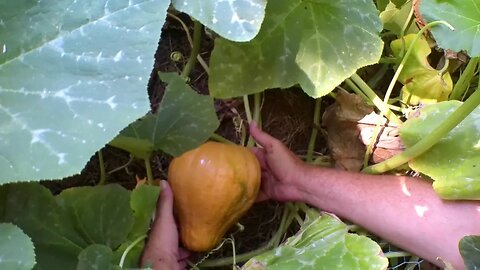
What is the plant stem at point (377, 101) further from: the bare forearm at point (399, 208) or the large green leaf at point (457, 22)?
the large green leaf at point (457, 22)

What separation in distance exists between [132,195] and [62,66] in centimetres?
38

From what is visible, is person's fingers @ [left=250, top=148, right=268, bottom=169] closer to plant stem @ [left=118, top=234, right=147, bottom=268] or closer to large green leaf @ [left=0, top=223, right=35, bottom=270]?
plant stem @ [left=118, top=234, right=147, bottom=268]

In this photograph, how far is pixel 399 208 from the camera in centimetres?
123

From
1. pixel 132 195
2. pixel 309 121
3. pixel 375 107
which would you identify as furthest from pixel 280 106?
pixel 132 195

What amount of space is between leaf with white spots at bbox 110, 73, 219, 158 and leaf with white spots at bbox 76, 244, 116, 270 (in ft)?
0.72

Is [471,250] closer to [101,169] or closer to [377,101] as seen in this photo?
[377,101]

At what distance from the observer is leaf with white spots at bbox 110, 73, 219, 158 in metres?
1.20

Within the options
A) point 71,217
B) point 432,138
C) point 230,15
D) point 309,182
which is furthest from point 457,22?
point 71,217

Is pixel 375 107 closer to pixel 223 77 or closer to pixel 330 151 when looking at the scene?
pixel 330 151

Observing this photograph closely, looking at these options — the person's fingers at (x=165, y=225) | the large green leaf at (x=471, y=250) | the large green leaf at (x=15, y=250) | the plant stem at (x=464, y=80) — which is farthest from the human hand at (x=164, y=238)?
the plant stem at (x=464, y=80)

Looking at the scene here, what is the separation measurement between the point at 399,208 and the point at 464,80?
300mm

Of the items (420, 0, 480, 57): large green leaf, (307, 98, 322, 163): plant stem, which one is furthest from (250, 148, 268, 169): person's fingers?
(420, 0, 480, 57): large green leaf

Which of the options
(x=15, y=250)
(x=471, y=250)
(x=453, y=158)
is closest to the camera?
(x=15, y=250)

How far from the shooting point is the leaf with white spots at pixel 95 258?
1.02 m
